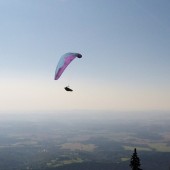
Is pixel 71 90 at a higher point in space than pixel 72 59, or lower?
lower

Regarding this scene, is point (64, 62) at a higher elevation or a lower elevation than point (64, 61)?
lower

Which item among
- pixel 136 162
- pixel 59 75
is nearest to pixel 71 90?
pixel 59 75

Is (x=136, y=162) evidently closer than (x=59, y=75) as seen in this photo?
Yes

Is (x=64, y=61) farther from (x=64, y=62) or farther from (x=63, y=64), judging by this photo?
(x=63, y=64)

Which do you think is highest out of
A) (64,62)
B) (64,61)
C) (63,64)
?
(64,61)

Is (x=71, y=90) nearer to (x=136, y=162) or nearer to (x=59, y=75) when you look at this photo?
(x=59, y=75)

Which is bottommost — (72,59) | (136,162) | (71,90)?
(136,162)

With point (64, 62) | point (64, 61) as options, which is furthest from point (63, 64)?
point (64, 61)

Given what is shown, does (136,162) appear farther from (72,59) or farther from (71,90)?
(72,59)

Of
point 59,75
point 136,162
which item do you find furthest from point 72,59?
point 136,162

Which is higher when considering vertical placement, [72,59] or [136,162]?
[72,59]
